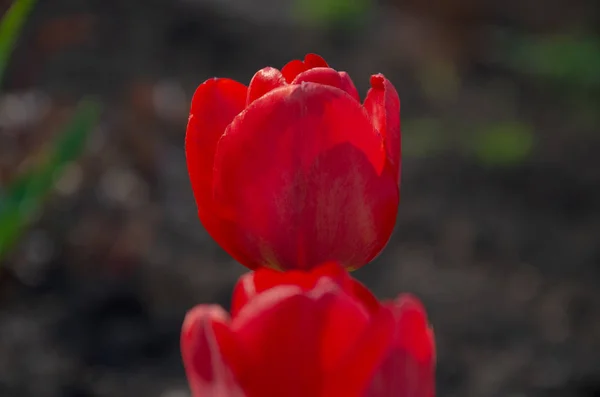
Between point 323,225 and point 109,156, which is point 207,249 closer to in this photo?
point 109,156

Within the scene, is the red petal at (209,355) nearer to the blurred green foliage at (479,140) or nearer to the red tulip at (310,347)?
the red tulip at (310,347)

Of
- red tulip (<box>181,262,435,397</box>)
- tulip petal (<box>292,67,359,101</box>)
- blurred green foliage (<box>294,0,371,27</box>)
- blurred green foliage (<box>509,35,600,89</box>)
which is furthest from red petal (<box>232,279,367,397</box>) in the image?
blurred green foliage (<box>294,0,371,27</box>)

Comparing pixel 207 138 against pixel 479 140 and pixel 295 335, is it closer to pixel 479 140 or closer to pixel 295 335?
pixel 295 335

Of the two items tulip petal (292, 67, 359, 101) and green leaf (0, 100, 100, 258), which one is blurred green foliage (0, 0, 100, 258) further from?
tulip petal (292, 67, 359, 101)

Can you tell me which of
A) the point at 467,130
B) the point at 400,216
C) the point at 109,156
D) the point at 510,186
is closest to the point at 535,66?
the point at 467,130

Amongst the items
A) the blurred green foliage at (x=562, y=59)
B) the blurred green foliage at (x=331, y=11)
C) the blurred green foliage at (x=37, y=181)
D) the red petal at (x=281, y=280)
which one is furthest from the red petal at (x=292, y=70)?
the blurred green foliage at (x=331, y=11)

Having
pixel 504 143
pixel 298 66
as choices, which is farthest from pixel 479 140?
pixel 298 66
